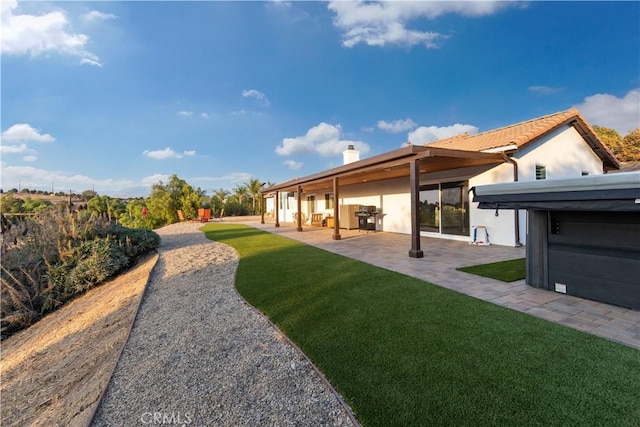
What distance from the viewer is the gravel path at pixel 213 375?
2.11m

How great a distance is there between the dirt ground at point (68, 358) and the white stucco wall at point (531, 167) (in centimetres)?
959

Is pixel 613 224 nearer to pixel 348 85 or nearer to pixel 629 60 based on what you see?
pixel 629 60

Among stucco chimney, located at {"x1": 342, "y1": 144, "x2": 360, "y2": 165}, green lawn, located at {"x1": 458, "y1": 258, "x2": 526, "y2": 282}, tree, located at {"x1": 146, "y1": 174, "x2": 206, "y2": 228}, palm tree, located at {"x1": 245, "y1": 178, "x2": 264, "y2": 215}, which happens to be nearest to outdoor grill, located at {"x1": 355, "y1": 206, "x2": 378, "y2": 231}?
stucco chimney, located at {"x1": 342, "y1": 144, "x2": 360, "y2": 165}

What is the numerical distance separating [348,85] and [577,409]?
18.3 metres

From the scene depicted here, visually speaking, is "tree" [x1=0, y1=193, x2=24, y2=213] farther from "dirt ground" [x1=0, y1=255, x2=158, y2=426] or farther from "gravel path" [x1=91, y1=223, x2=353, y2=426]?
"gravel path" [x1=91, y1=223, x2=353, y2=426]

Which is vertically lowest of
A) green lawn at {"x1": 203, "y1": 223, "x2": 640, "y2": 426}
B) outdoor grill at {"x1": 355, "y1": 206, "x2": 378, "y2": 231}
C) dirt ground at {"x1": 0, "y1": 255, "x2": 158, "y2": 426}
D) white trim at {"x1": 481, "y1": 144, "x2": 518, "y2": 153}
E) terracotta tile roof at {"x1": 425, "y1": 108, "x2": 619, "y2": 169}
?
dirt ground at {"x1": 0, "y1": 255, "x2": 158, "y2": 426}

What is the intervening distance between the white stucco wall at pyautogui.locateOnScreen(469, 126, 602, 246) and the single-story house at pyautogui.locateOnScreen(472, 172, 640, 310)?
4601 millimetres

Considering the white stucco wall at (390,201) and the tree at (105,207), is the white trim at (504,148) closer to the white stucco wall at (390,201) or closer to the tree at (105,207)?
the white stucco wall at (390,201)

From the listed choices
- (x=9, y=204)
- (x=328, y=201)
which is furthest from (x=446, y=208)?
(x=9, y=204)

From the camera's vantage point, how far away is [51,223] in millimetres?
7711

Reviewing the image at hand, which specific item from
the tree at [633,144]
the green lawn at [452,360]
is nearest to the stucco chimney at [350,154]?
the green lawn at [452,360]

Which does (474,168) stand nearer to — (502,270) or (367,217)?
(502,270)

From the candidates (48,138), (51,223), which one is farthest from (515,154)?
(48,138)

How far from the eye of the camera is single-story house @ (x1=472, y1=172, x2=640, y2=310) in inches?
130
